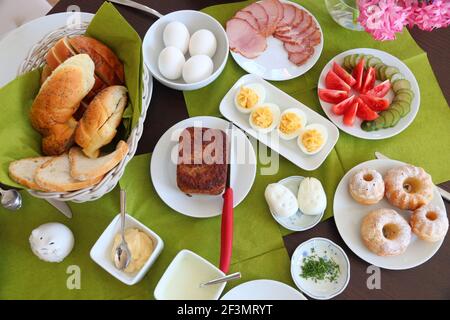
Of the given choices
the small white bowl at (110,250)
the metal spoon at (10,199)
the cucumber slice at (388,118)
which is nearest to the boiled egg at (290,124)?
the cucumber slice at (388,118)

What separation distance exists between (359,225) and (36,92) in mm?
915

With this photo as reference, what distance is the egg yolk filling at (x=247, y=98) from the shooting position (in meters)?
1.20

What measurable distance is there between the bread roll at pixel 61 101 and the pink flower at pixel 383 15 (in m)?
0.69

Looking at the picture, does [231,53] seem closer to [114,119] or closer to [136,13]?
[136,13]

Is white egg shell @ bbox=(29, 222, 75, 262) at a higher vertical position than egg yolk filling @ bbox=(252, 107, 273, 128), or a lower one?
lower

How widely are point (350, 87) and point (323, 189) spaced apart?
12.7 inches

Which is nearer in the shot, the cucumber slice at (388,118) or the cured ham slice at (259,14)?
the cucumber slice at (388,118)

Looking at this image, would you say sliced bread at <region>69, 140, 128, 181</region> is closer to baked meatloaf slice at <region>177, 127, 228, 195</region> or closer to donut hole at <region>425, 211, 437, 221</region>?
baked meatloaf slice at <region>177, 127, 228, 195</region>

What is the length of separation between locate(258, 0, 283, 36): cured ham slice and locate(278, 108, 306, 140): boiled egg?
0.29m

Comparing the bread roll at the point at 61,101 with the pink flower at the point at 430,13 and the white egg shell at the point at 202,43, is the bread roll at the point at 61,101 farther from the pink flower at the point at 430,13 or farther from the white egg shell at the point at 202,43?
the pink flower at the point at 430,13

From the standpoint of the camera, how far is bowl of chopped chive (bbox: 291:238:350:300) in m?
1.08

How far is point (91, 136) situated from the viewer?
39.9 inches

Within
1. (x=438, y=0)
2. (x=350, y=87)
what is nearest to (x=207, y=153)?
(x=350, y=87)

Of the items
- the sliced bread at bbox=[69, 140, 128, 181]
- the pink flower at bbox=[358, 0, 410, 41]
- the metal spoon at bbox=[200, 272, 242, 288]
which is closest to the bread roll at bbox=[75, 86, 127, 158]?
the sliced bread at bbox=[69, 140, 128, 181]
